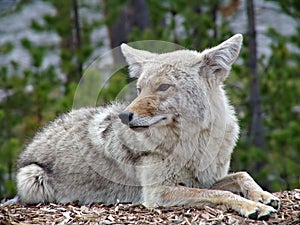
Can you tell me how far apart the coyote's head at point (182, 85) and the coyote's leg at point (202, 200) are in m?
0.65

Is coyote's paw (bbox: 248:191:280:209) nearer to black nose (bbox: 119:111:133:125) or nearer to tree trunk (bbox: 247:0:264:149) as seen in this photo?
black nose (bbox: 119:111:133:125)

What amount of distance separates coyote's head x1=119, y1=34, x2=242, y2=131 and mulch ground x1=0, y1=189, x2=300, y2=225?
0.81 meters

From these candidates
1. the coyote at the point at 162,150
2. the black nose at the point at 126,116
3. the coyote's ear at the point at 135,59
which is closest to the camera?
the black nose at the point at 126,116

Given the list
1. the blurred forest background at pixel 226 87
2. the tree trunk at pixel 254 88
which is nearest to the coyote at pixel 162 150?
the blurred forest background at pixel 226 87

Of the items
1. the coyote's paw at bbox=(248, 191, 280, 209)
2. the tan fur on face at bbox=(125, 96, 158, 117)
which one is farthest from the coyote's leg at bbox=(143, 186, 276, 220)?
the tan fur on face at bbox=(125, 96, 158, 117)

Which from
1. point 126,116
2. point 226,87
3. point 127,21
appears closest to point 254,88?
point 226,87

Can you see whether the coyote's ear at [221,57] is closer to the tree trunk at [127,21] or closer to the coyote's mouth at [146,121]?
the coyote's mouth at [146,121]

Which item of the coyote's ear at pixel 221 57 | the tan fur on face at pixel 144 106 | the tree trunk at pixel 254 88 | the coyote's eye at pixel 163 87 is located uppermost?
the coyote's ear at pixel 221 57

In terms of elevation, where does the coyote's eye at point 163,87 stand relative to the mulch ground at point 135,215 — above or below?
above

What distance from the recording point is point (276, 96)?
12977mm

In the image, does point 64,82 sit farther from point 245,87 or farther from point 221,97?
point 221,97

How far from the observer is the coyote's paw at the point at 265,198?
228 inches

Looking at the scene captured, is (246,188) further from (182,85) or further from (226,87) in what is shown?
(226,87)

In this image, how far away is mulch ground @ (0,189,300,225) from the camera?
5.54 m
